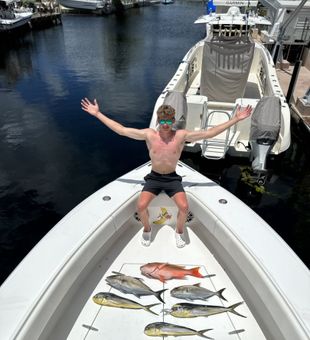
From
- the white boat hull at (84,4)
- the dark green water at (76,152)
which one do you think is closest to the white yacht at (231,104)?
the dark green water at (76,152)

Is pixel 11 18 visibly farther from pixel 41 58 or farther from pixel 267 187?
pixel 267 187

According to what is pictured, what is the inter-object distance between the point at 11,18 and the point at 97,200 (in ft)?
99.3

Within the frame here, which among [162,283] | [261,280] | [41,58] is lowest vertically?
[41,58]

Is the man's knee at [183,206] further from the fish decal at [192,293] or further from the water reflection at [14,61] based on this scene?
the water reflection at [14,61]

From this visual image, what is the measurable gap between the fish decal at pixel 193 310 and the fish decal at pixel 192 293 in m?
0.10

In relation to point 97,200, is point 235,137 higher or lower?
lower

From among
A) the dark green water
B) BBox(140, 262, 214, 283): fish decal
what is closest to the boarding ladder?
the dark green water

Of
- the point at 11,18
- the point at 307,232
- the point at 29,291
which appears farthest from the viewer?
the point at 11,18

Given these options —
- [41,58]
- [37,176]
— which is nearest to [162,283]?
[37,176]

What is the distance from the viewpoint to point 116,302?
309 centimetres

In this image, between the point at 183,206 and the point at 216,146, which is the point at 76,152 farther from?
the point at 183,206

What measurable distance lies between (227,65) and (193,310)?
7.61m

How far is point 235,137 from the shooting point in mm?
7094

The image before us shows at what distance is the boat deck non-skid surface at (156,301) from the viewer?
9.46 ft
